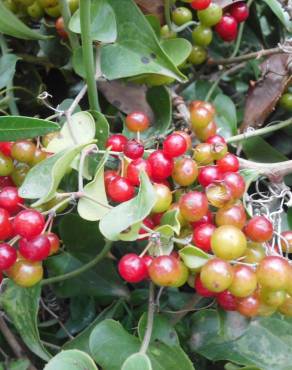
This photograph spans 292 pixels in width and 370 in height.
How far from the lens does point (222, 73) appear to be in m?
0.88

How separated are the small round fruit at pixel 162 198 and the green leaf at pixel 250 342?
180 millimetres

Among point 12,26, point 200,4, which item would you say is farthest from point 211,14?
point 12,26

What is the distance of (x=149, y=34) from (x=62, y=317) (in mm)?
389

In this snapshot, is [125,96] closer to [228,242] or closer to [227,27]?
[227,27]

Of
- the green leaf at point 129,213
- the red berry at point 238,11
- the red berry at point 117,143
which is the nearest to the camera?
the green leaf at point 129,213

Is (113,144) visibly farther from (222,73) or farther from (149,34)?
(222,73)

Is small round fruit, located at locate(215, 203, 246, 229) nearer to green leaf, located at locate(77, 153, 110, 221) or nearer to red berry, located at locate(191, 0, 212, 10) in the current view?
green leaf, located at locate(77, 153, 110, 221)

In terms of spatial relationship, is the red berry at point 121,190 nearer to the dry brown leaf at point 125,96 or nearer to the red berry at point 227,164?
the red berry at point 227,164

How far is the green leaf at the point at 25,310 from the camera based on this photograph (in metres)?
0.65

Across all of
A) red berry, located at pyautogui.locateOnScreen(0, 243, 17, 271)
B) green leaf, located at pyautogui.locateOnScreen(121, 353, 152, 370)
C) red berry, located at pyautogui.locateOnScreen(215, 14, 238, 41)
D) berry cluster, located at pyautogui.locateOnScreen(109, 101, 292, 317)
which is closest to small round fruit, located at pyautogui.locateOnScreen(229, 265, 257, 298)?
berry cluster, located at pyautogui.locateOnScreen(109, 101, 292, 317)

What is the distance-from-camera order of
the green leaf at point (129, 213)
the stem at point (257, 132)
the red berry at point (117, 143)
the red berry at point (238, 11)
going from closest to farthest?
1. the green leaf at point (129, 213)
2. the red berry at point (117, 143)
3. the stem at point (257, 132)
4. the red berry at point (238, 11)

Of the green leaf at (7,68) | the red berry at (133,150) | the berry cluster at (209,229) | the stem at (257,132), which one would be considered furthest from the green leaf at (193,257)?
the green leaf at (7,68)

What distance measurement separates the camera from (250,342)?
697 mm

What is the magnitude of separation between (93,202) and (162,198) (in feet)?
0.21
